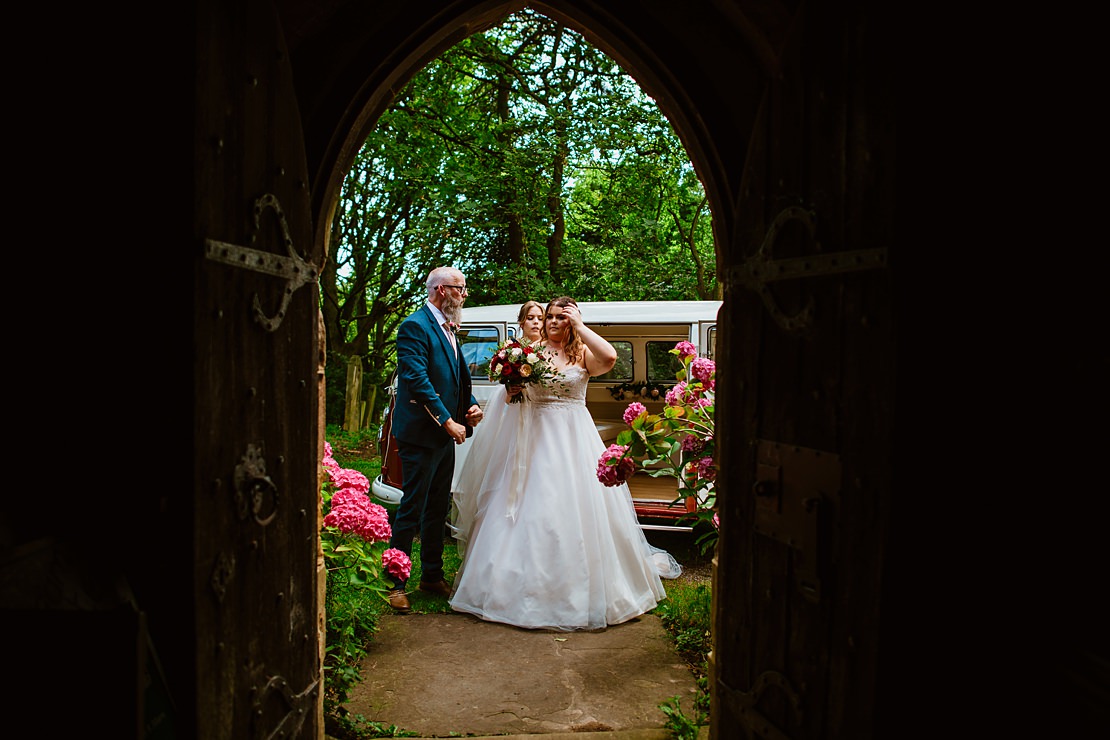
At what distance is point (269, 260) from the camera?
1.97 meters

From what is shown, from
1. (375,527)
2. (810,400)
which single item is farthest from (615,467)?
(810,400)

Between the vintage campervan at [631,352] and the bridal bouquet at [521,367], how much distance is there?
1.55m

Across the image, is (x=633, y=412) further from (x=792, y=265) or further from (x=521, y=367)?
(x=792, y=265)

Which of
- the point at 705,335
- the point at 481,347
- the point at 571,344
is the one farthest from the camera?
the point at 481,347

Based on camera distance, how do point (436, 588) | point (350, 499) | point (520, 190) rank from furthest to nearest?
point (520, 190) < point (436, 588) < point (350, 499)

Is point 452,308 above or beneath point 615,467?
above

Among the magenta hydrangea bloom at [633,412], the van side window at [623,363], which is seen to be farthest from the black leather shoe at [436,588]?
the van side window at [623,363]

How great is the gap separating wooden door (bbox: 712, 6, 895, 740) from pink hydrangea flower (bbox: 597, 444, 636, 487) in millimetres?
1520

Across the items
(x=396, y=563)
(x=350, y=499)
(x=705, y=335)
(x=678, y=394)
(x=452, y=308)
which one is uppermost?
(x=452, y=308)

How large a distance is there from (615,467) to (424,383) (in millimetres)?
1328

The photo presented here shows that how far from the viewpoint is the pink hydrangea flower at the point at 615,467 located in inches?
152

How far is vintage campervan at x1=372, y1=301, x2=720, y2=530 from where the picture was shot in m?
6.56

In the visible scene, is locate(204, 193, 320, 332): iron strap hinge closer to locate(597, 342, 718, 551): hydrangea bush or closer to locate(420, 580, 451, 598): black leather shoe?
locate(597, 342, 718, 551): hydrangea bush

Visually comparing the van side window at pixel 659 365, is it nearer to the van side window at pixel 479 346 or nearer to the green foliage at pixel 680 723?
the van side window at pixel 479 346
